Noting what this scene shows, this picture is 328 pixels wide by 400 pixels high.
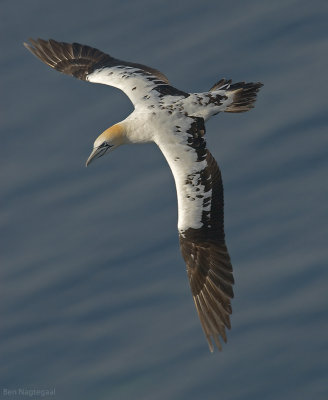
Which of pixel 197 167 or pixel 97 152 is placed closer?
pixel 197 167

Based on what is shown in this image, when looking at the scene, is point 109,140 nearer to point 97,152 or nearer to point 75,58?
point 97,152

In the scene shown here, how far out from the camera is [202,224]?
17000 mm

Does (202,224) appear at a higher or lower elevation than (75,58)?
lower

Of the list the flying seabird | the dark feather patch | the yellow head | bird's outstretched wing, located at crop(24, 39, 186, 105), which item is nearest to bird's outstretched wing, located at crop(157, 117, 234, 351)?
the flying seabird

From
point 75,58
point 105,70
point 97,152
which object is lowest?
point 97,152

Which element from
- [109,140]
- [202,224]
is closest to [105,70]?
[109,140]

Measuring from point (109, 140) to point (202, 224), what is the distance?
2338 millimetres

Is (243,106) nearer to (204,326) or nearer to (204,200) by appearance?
(204,200)

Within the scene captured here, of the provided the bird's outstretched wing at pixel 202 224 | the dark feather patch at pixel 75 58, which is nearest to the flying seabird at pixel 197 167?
the bird's outstretched wing at pixel 202 224

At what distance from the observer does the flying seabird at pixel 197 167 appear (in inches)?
661

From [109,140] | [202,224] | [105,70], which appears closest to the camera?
[202,224]

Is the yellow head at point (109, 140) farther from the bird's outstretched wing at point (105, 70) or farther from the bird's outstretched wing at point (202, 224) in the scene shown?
the bird's outstretched wing at point (202, 224)

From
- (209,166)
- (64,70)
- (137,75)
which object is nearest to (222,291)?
(209,166)

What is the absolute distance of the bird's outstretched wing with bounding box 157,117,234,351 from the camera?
54.9 ft
